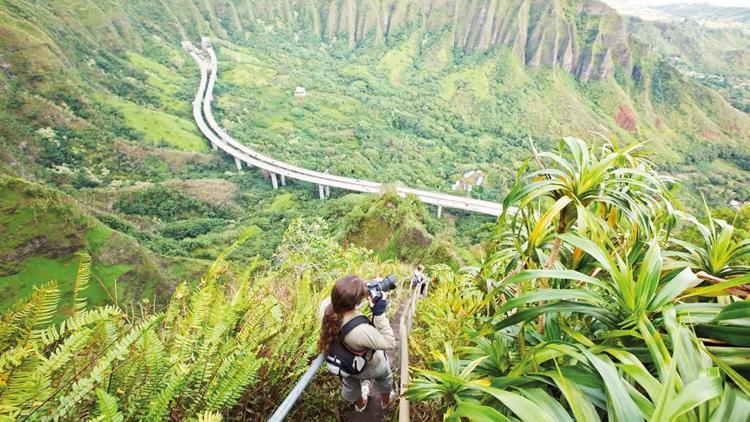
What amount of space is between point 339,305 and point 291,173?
165 feet

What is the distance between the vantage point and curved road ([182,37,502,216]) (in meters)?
44.8

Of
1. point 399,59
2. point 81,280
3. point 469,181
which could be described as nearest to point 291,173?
point 469,181

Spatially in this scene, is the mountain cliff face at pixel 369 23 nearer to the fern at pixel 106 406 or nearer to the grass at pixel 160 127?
the grass at pixel 160 127

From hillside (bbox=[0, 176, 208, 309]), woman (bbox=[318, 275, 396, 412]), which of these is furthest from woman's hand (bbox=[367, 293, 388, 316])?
hillside (bbox=[0, 176, 208, 309])

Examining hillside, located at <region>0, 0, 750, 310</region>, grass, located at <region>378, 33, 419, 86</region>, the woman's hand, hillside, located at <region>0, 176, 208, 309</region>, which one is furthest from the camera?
grass, located at <region>378, 33, 419, 86</region>

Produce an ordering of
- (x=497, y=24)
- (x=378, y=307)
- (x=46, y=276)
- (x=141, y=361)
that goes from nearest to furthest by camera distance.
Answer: (x=141, y=361) → (x=378, y=307) → (x=46, y=276) → (x=497, y=24)

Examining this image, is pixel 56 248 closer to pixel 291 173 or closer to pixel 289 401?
pixel 291 173

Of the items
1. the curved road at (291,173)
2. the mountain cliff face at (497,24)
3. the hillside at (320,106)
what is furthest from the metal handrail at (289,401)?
the mountain cliff face at (497,24)

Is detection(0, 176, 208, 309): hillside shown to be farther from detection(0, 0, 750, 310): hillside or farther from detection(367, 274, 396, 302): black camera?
detection(367, 274, 396, 302): black camera

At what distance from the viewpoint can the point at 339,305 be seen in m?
2.35

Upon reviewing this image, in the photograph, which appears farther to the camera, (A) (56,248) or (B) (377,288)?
(A) (56,248)

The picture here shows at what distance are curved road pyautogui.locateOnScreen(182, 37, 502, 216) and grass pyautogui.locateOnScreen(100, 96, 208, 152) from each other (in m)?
2.17

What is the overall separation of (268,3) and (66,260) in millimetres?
124118

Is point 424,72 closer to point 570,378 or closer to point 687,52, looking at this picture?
point 570,378
